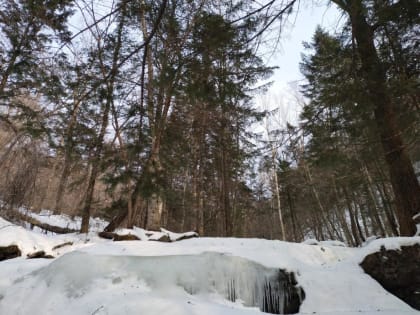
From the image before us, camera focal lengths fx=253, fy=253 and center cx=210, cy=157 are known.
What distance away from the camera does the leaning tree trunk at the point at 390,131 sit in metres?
3.79

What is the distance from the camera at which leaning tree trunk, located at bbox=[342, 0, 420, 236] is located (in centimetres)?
379

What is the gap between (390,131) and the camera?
159 inches

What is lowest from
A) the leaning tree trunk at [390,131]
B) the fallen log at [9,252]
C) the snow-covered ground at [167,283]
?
the snow-covered ground at [167,283]

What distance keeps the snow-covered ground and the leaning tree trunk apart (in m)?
0.86

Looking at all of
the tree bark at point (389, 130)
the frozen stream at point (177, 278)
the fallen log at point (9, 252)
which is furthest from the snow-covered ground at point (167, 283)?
the fallen log at point (9, 252)

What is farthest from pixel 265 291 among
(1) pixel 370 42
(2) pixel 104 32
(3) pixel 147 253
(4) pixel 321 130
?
(1) pixel 370 42

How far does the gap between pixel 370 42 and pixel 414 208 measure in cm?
286

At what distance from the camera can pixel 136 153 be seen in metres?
3.42

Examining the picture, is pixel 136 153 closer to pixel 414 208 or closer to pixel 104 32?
pixel 104 32

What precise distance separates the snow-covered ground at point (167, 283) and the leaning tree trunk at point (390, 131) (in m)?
0.86

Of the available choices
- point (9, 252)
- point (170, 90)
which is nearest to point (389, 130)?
point (170, 90)

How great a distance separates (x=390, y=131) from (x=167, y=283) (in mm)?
4019

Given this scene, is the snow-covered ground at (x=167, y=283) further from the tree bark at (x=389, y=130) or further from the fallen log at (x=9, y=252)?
the fallen log at (x=9, y=252)

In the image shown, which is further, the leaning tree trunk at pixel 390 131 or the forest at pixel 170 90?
the leaning tree trunk at pixel 390 131
